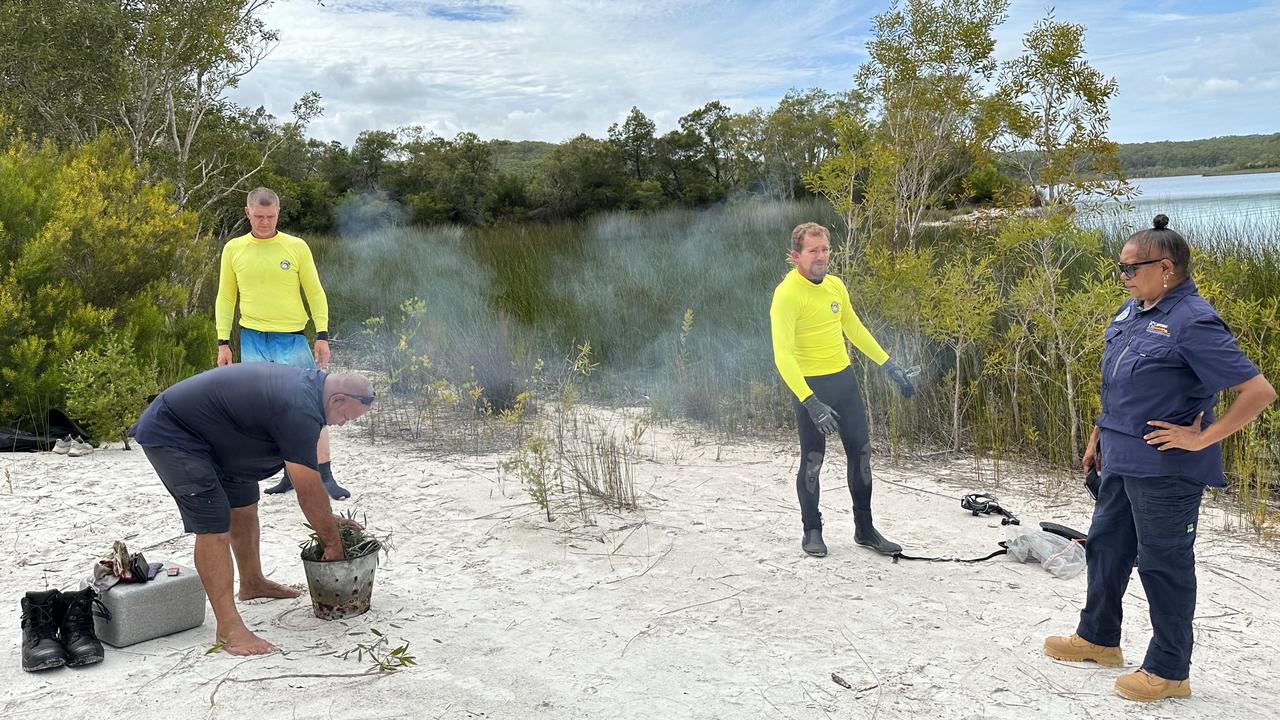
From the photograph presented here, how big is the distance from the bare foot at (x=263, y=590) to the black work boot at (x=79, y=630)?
60 centimetres

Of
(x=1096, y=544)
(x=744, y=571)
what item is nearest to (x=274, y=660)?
(x=744, y=571)

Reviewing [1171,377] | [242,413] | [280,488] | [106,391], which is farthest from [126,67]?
[1171,377]

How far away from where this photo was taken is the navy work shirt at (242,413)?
11.0ft

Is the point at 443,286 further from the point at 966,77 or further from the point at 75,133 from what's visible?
the point at 966,77

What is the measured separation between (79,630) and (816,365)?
10.5ft

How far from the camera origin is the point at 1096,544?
341 cm

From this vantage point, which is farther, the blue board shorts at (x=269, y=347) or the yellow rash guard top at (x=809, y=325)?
the blue board shorts at (x=269, y=347)

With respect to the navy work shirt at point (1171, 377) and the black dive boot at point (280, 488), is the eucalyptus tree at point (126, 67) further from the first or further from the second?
the navy work shirt at point (1171, 377)

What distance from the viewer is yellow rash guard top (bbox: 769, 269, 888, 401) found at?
173 inches

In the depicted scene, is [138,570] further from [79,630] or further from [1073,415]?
[1073,415]

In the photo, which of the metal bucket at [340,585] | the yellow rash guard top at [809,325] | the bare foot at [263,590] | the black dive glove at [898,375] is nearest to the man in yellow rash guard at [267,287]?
the bare foot at [263,590]

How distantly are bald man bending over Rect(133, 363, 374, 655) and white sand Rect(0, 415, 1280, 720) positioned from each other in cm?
33

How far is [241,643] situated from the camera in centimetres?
353

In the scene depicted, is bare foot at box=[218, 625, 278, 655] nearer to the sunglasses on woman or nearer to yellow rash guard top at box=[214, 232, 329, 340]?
yellow rash guard top at box=[214, 232, 329, 340]
